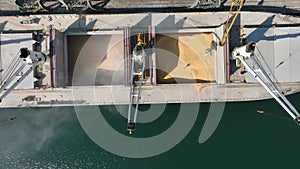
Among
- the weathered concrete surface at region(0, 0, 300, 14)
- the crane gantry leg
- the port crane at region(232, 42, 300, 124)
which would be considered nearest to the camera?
the port crane at region(232, 42, 300, 124)

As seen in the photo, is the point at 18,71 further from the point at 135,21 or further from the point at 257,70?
the point at 257,70

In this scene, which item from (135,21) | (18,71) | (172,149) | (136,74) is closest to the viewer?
(18,71)

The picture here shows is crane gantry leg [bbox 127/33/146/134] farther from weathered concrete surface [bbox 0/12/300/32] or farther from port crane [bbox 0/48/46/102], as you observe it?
port crane [bbox 0/48/46/102]

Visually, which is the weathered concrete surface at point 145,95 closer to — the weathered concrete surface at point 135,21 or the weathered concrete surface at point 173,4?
the weathered concrete surface at point 135,21

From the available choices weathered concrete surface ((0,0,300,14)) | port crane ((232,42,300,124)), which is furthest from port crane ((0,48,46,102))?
port crane ((232,42,300,124))

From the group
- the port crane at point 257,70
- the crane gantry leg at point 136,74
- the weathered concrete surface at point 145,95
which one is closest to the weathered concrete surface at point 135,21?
the crane gantry leg at point 136,74

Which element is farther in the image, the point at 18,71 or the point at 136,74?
the point at 136,74

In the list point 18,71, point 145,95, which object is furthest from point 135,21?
point 18,71
